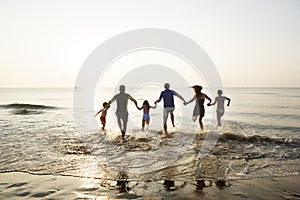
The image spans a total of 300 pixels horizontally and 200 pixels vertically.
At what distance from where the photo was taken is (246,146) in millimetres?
9508

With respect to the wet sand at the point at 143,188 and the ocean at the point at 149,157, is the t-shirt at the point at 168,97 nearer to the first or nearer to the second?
the ocean at the point at 149,157

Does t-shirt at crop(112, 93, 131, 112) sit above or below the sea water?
above

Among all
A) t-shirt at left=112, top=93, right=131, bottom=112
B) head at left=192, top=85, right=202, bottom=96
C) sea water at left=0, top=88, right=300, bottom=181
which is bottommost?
sea water at left=0, top=88, right=300, bottom=181

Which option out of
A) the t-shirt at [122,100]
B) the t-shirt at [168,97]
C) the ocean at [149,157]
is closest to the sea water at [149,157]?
the ocean at [149,157]

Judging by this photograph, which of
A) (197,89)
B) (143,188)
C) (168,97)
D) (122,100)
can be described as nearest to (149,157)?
(143,188)

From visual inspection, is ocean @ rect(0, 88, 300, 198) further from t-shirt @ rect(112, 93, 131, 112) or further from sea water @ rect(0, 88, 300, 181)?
t-shirt @ rect(112, 93, 131, 112)

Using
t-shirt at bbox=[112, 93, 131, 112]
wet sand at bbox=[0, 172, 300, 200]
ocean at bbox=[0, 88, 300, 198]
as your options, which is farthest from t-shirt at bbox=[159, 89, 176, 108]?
wet sand at bbox=[0, 172, 300, 200]

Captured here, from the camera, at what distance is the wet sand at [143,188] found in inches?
181

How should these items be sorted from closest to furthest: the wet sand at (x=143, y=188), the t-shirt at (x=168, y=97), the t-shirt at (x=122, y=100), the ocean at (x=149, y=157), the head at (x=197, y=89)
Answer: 1. the wet sand at (x=143, y=188)
2. the ocean at (x=149, y=157)
3. the t-shirt at (x=122, y=100)
4. the t-shirt at (x=168, y=97)
5. the head at (x=197, y=89)

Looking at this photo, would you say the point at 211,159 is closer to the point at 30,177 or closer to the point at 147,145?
the point at 147,145

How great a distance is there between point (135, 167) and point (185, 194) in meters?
2.20

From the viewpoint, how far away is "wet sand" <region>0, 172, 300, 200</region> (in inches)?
181

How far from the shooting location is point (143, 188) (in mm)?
5047

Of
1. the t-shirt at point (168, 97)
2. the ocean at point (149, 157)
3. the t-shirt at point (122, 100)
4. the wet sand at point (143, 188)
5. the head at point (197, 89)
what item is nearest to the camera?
the wet sand at point (143, 188)
